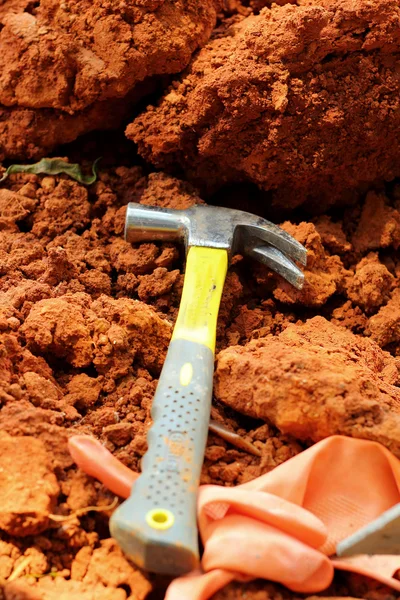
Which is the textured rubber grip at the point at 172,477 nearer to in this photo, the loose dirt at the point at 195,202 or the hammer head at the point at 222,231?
the loose dirt at the point at 195,202

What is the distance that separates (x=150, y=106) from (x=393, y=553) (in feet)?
3.95

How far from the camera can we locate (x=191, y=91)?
168 centimetres

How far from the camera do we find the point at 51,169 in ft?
5.86

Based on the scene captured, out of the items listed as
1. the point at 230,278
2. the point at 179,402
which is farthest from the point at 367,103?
the point at 179,402

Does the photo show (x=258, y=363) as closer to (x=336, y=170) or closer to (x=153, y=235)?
(x=153, y=235)

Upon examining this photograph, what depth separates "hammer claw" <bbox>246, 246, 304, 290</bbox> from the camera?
5.08ft

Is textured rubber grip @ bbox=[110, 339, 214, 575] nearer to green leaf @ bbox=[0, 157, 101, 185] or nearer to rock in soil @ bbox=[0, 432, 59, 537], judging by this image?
rock in soil @ bbox=[0, 432, 59, 537]

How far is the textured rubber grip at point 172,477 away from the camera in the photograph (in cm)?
98

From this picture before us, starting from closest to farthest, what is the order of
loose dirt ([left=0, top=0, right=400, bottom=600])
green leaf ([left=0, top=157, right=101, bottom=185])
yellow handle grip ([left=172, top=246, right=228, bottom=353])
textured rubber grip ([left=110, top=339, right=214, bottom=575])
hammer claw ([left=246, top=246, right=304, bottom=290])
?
textured rubber grip ([left=110, top=339, right=214, bottom=575])
loose dirt ([left=0, top=0, right=400, bottom=600])
yellow handle grip ([left=172, top=246, right=228, bottom=353])
hammer claw ([left=246, top=246, right=304, bottom=290])
green leaf ([left=0, top=157, right=101, bottom=185])

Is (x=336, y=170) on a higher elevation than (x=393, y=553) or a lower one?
higher

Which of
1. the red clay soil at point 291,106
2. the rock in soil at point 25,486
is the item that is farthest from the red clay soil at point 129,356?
the red clay soil at point 291,106

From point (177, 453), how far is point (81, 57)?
1.07 m

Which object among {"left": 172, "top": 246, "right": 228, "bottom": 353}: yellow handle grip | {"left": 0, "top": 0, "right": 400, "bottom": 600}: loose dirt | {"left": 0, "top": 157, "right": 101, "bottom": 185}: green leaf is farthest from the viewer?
{"left": 0, "top": 157, "right": 101, "bottom": 185}: green leaf

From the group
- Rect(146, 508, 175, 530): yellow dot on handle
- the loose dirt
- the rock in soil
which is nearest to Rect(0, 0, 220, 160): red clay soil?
the loose dirt
